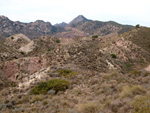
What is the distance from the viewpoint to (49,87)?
11.9 m

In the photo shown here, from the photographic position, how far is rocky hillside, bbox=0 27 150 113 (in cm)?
753

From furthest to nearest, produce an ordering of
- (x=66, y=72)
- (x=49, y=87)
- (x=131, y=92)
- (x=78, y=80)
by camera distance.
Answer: (x=66, y=72) < (x=78, y=80) < (x=49, y=87) < (x=131, y=92)

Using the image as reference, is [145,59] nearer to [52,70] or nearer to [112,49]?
[112,49]

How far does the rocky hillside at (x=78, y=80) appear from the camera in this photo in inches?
296

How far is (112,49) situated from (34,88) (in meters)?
34.3

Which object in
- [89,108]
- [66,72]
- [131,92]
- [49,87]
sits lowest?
[49,87]

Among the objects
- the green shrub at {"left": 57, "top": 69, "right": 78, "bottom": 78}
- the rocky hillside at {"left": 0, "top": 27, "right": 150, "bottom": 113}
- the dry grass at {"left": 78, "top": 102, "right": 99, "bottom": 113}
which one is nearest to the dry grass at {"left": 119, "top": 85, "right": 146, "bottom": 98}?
the rocky hillside at {"left": 0, "top": 27, "right": 150, "bottom": 113}

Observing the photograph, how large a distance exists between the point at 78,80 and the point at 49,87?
3142 mm

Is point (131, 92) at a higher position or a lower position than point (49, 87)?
higher

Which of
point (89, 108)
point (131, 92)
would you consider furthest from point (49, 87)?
point (131, 92)

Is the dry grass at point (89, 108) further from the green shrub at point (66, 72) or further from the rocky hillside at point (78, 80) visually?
the green shrub at point (66, 72)

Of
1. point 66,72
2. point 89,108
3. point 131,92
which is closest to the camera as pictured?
point 89,108

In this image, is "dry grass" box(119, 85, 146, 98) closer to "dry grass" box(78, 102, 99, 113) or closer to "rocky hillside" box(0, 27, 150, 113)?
"rocky hillside" box(0, 27, 150, 113)

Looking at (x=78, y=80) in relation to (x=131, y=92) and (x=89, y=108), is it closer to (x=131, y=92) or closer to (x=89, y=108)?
(x=131, y=92)
